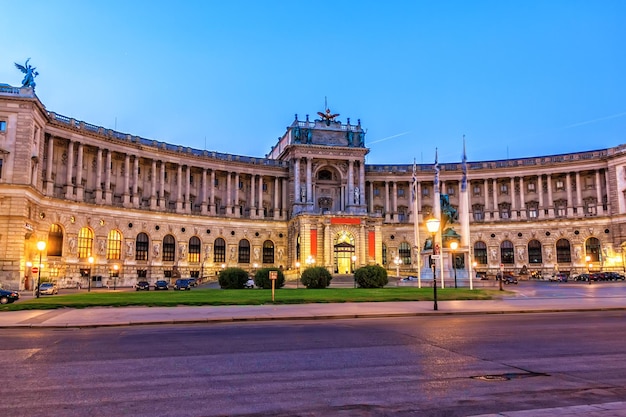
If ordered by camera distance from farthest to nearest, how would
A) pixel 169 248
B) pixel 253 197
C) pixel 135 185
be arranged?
pixel 253 197
pixel 169 248
pixel 135 185

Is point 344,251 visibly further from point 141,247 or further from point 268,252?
point 141,247

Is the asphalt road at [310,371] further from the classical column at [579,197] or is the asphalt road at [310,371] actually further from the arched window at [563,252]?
the classical column at [579,197]

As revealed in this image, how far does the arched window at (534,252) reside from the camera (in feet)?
324

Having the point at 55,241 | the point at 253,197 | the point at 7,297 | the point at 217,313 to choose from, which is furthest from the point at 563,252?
the point at 7,297

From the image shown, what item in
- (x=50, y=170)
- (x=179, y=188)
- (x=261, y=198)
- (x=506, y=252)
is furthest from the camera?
(x=506, y=252)

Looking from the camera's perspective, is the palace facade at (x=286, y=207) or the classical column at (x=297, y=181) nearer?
the palace facade at (x=286, y=207)

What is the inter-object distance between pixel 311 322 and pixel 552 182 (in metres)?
89.5

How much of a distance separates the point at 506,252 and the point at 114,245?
6921 cm

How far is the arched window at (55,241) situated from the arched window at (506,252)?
75052 millimetres

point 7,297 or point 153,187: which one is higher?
point 153,187

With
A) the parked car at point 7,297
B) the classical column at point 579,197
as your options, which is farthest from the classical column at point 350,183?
the parked car at point 7,297

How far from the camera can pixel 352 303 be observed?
34.2 metres

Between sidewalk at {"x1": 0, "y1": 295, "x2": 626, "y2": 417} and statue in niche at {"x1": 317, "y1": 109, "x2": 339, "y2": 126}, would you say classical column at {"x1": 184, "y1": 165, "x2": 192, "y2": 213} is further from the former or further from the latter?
sidewalk at {"x1": 0, "y1": 295, "x2": 626, "y2": 417}

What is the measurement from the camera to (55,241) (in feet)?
233
